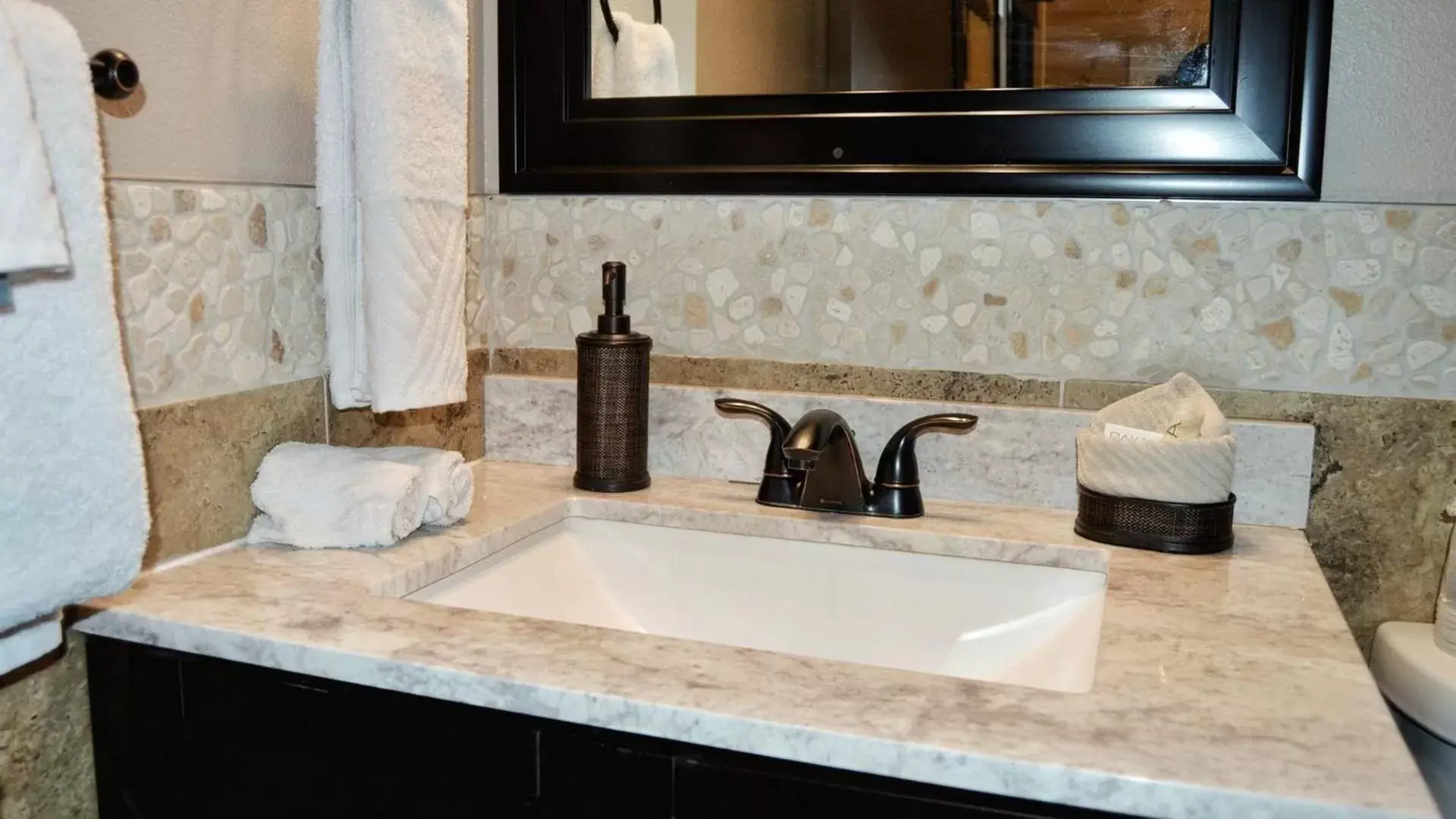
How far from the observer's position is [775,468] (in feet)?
3.83

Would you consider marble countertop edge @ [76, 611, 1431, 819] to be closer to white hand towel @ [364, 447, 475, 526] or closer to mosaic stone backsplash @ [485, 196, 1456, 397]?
white hand towel @ [364, 447, 475, 526]

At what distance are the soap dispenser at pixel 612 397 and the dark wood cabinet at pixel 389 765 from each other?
1.53 ft

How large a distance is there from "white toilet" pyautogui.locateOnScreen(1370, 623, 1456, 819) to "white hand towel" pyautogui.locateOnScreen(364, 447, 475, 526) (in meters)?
0.86

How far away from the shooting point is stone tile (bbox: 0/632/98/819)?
794 millimetres

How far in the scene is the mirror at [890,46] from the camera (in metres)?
1.07

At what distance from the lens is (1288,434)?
3.54 ft

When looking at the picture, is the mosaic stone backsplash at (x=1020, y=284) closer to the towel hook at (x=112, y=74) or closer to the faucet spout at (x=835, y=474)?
the faucet spout at (x=835, y=474)

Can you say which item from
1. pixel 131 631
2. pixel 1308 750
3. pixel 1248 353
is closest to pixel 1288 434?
pixel 1248 353

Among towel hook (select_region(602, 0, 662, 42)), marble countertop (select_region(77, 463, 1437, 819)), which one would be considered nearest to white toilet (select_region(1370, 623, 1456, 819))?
marble countertop (select_region(77, 463, 1437, 819))

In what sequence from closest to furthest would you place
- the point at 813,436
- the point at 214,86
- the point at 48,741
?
the point at 48,741, the point at 214,86, the point at 813,436

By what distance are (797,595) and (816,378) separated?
258 millimetres

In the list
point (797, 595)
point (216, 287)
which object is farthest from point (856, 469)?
point (216, 287)

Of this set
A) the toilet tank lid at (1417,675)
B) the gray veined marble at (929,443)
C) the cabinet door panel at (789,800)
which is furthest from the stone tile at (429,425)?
the toilet tank lid at (1417,675)

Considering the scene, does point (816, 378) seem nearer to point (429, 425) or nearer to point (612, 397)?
point (612, 397)
